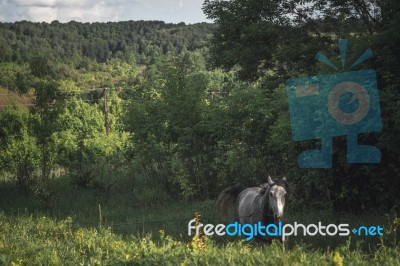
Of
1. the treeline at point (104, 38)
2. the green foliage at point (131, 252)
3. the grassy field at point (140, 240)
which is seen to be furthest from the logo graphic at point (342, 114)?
the treeline at point (104, 38)

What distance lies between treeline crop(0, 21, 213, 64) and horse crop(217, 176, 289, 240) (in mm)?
104017

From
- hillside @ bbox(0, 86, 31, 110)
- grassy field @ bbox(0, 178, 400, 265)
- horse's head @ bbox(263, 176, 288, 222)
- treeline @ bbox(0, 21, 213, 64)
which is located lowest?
grassy field @ bbox(0, 178, 400, 265)

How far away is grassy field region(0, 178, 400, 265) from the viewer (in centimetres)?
571

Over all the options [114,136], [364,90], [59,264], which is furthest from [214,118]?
[114,136]

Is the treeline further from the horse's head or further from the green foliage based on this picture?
the horse's head

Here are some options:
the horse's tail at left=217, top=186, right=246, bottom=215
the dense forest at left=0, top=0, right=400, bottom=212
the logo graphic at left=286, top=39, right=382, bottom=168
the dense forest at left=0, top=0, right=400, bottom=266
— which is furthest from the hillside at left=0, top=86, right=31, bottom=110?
the logo graphic at left=286, top=39, right=382, bottom=168

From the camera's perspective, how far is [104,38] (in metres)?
137

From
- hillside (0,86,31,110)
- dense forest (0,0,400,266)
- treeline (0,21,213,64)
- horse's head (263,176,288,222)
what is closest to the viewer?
horse's head (263,176,288,222)

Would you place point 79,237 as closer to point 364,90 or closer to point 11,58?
point 364,90

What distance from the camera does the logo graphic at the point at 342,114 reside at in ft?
27.5

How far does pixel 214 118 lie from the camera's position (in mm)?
13367

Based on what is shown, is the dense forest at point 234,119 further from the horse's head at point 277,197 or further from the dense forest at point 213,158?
the horse's head at point 277,197

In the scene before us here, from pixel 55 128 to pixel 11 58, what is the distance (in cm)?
8381
